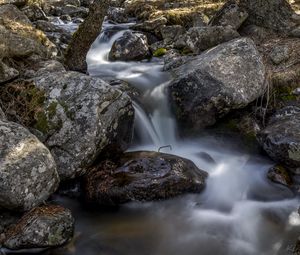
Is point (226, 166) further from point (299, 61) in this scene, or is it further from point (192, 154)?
point (299, 61)

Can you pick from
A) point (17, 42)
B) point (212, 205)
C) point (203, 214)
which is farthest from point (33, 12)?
point (203, 214)

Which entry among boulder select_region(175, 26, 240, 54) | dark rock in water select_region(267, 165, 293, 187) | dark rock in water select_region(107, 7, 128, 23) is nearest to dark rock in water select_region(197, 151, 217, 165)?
dark rock in water select_region(267, 165, 293, 187)

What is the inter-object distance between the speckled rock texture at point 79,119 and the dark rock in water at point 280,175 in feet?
8.43

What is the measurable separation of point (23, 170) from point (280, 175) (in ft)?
13.3

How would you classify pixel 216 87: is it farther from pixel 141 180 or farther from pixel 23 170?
pixel 23 170

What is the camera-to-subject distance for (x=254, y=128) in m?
7.16

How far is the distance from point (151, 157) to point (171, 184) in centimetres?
60

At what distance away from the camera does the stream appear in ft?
16.1

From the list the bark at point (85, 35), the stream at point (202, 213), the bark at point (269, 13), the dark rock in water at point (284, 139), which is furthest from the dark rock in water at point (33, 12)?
the dark rock in water at point (284, 139)

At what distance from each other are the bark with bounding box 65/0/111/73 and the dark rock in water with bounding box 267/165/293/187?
4.51 metres

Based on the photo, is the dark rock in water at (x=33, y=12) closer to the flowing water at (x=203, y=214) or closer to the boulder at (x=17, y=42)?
the boulder at (x=17, y=42)

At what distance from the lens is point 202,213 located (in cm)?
559

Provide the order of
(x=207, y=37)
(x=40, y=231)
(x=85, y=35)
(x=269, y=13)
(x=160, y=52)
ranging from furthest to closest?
(x=160, y=52) → (x=269, y=13) → (x=207, y=37) → (x=85, y=35) → (x=40, y=231)

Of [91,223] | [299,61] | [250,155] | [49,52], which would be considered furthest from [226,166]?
[49,52]
